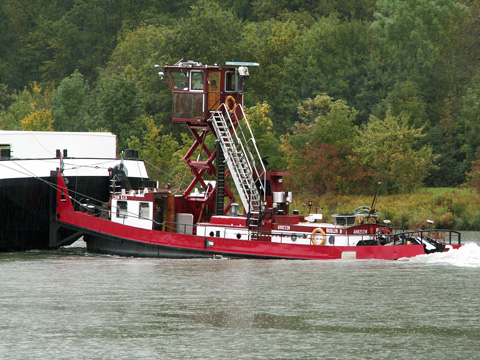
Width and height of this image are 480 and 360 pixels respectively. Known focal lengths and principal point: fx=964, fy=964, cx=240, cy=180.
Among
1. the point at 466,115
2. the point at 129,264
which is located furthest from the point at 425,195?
the point at 129,264

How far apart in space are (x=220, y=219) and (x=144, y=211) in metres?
2.86

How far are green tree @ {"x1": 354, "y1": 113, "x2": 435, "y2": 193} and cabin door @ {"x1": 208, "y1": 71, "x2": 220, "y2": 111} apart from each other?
72.0 feet

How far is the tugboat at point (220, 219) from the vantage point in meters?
32.6

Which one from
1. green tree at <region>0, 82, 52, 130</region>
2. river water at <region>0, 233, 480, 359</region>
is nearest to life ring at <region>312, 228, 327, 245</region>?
river water at <region>0, 233, 480, 359</region>

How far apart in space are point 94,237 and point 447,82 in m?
38.1

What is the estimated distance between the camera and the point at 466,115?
61688 millimetres

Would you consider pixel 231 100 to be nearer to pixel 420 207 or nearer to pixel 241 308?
pixel 241 308

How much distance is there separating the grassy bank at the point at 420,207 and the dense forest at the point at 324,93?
185cm

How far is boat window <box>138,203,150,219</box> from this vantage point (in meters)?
34.3

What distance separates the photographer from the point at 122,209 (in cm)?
3472

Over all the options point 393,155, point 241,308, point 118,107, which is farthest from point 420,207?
point 241,308

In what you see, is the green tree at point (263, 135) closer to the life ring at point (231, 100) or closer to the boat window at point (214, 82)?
the boat window at point (214, 82)

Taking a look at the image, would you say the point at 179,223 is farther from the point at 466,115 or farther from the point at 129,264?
the point at 466,115

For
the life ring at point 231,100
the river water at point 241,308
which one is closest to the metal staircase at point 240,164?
the life ring at point 231,100
